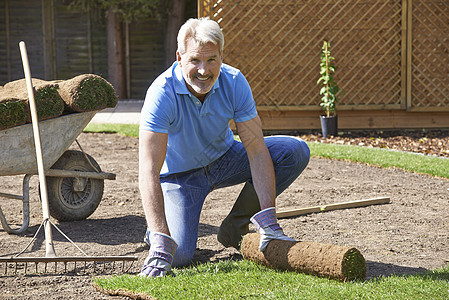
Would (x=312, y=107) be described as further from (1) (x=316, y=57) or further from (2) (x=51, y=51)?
(2) (x=51, y=51)

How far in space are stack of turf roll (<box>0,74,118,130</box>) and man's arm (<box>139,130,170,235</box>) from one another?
3.69 ft

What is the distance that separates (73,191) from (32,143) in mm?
476

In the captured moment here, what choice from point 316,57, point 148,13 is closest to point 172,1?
point 148,13

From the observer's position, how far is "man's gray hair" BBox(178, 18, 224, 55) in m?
2.89

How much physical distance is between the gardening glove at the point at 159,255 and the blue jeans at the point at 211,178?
38cm

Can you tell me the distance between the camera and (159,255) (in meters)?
2.79

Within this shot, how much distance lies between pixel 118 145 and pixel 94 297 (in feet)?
16.7

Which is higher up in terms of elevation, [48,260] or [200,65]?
[200,65]

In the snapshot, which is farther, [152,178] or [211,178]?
[211,178]

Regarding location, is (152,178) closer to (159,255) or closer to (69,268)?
(159,255)

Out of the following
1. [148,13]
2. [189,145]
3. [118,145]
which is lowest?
[118,145]

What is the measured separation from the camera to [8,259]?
9.60 feet

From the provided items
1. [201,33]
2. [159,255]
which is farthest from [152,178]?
[201,33]

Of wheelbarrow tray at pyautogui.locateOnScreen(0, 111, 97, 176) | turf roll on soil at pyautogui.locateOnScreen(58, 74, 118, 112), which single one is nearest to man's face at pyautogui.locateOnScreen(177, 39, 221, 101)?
turf roll on soil at pyautogui.locateOnScreen(58, 74, 118, 112)
